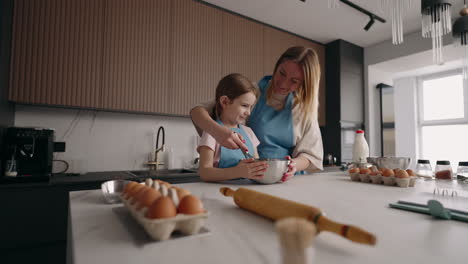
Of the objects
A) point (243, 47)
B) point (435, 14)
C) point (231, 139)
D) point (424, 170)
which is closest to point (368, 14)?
point (243, 47)

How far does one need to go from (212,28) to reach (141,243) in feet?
8.63

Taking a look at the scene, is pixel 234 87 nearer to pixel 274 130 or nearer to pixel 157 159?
pixel 274 130

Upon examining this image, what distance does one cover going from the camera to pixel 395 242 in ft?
1.26

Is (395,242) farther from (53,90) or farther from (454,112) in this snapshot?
(454,112)

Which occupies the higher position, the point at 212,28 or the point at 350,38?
the point at 350,38

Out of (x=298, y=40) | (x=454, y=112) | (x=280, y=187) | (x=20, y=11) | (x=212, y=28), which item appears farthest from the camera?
(x=454, y=112)

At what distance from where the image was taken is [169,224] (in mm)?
376

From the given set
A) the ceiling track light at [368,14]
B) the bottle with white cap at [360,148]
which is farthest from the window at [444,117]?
the bottle with white cap at [360,148]

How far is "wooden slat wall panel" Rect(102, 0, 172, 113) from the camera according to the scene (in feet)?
6.91

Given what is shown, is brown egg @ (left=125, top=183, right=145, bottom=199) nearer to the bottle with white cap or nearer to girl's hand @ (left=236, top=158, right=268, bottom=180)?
girl's hand @ (left=236, top=158, right=268, bottom=180)

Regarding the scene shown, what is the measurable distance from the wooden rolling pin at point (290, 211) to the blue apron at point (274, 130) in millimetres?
704

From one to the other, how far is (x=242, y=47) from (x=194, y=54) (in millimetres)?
634

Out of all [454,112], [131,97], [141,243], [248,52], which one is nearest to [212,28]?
[248,52]

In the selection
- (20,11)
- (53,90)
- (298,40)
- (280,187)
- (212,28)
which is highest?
(298,40)
